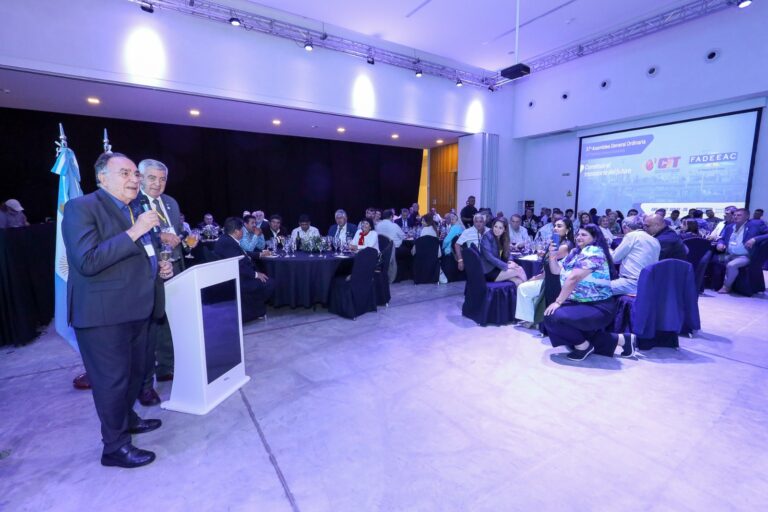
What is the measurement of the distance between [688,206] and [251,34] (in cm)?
1043

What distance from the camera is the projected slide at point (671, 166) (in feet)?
25.0

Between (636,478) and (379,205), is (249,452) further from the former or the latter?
(379,205)

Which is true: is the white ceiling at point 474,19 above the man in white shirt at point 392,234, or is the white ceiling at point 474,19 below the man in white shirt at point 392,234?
above

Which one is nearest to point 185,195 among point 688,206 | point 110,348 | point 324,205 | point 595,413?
point 324,205

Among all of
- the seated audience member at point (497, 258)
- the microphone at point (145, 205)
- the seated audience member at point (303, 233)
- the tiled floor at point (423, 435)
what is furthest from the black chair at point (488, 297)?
the microphone at point (145, 205)

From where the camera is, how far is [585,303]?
3404 millimetres

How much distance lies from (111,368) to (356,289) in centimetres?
299

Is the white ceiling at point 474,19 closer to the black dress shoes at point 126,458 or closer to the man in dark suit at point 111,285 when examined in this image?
the man in dark suit at point 111,285

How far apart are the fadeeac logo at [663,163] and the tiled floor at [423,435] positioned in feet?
21.0

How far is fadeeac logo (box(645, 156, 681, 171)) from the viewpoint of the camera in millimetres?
8461

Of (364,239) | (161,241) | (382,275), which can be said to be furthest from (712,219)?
(161,241)

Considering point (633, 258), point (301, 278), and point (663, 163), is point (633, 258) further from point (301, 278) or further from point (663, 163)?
point (663, 163)

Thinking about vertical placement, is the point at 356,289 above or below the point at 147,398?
above

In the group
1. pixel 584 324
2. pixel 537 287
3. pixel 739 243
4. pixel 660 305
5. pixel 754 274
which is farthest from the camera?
pixel 739 243
